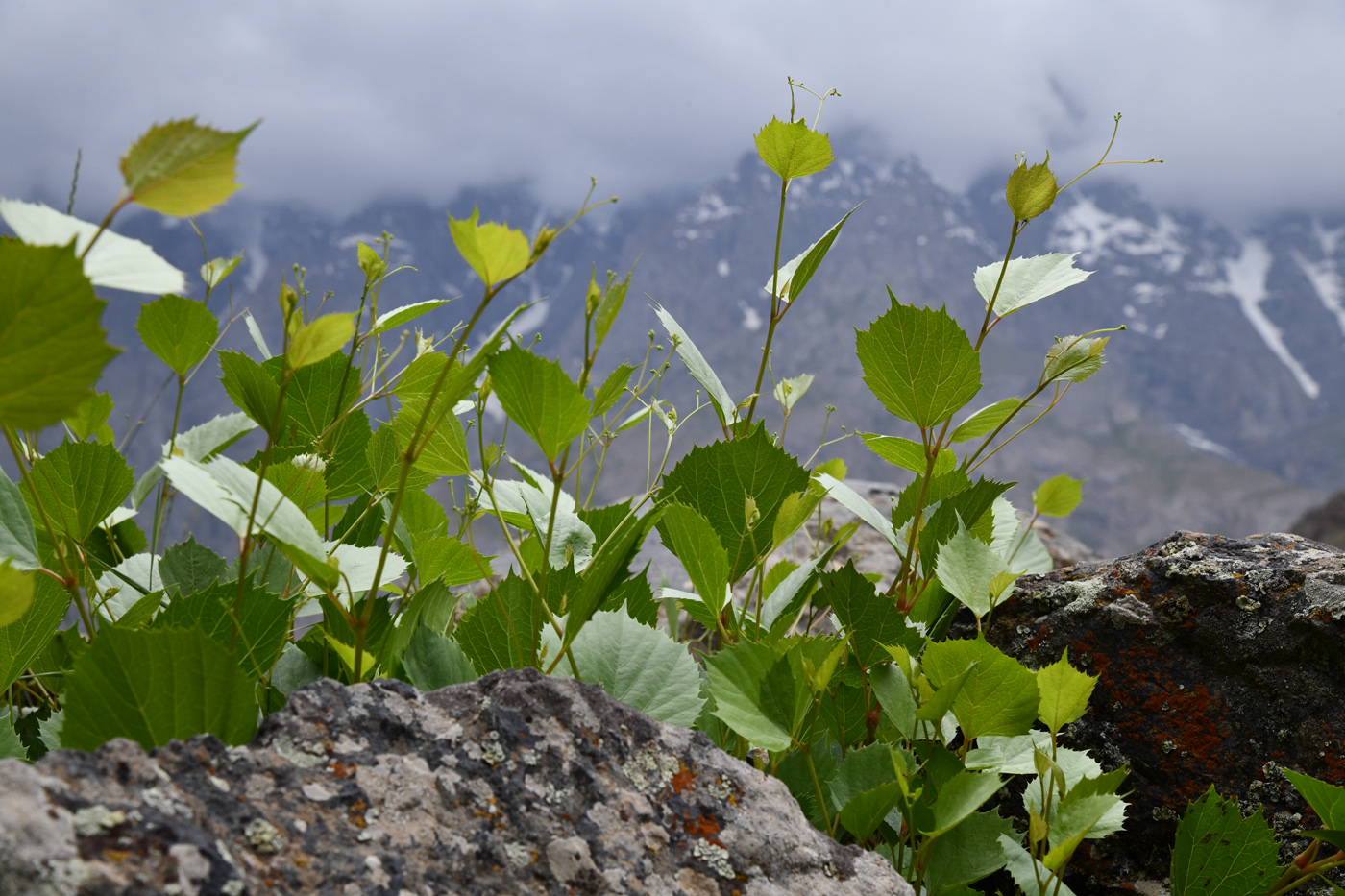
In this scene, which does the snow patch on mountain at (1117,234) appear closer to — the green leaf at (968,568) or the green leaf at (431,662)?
the green leaf at (968,568)

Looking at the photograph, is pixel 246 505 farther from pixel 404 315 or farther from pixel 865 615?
pixel 865 615

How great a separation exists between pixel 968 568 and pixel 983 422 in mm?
213

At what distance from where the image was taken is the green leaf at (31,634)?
795 mm

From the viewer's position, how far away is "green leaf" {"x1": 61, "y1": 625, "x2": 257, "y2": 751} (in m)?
0.56

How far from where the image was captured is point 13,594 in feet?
1.86

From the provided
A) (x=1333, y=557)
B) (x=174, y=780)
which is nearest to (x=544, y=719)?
(x=174, y=780)

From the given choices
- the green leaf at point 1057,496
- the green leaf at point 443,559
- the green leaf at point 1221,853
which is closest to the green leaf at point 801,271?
the green leaf at point 1057,496

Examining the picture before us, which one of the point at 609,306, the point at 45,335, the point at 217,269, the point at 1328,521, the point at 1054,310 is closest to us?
the point at 45,335

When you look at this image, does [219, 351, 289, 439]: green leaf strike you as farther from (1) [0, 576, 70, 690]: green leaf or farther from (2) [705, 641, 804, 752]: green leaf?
(2) [705, 641, 804, 752]: green leaf

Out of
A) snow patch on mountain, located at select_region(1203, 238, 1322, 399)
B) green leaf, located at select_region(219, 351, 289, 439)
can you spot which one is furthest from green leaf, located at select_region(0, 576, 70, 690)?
snow patch on mountain, located at select_region(1203, 238, 1322, 399)

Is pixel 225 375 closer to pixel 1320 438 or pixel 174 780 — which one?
pixel 174 780

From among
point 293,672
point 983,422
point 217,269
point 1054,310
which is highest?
point 1054,310

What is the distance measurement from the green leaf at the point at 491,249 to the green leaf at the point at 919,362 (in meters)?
0.38

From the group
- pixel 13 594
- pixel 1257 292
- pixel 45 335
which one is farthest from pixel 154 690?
pixel 1257 292
